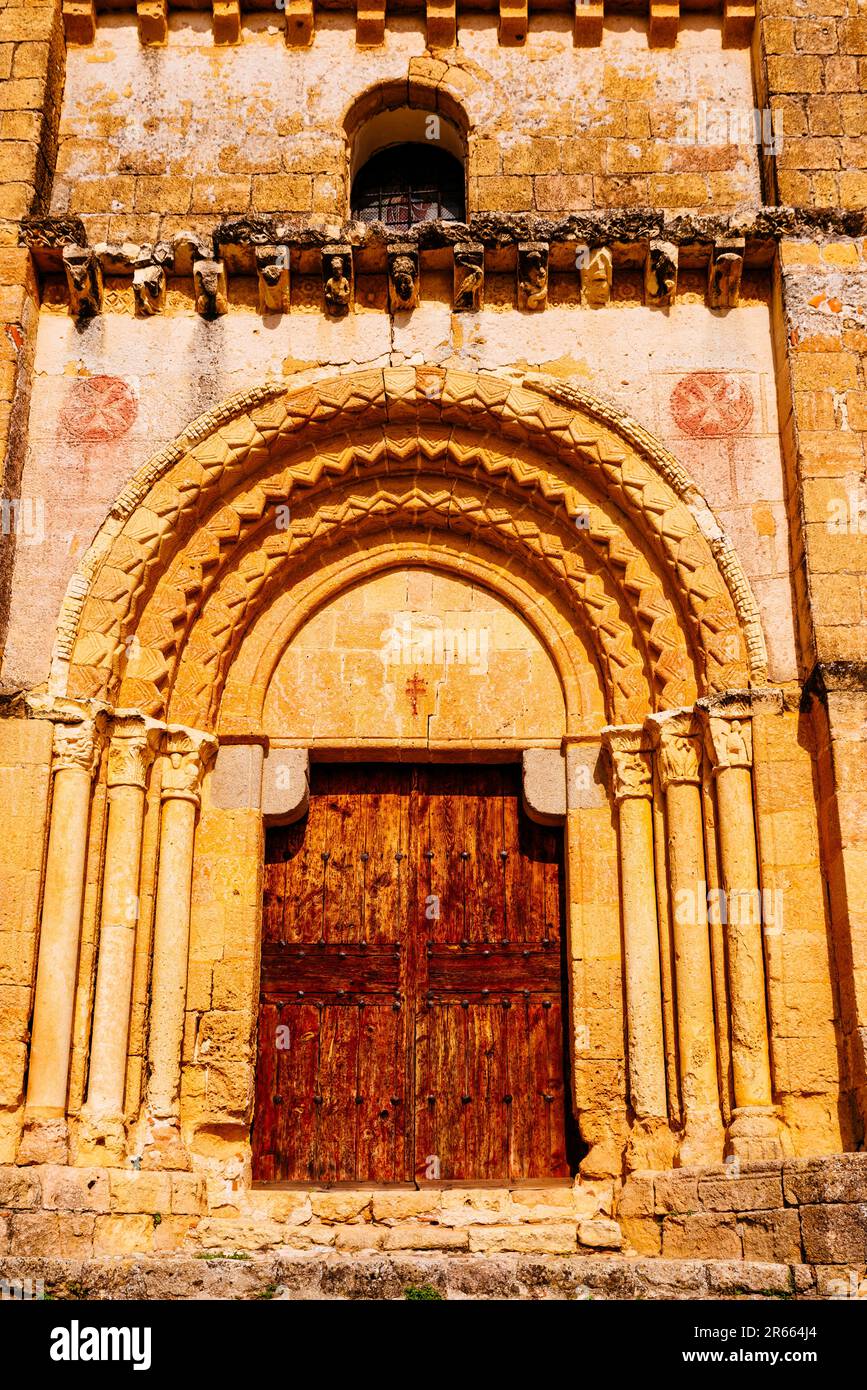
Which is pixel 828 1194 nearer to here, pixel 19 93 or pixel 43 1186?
pixel 43 1186

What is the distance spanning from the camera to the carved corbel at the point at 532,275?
836 cm

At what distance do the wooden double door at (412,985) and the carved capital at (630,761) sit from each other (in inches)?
23.5

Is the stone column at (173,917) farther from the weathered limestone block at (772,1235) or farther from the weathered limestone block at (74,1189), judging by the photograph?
the weathered limestone block at (772,1235)

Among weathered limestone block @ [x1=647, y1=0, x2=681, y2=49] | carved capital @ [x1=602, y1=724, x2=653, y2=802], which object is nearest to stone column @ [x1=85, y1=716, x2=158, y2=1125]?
carved capital @ [x1=602, y1=724, x2=653, y2=802]

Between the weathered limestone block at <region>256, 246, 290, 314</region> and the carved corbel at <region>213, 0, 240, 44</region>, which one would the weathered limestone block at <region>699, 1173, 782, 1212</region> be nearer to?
the weathered limestone block at <region>256, 246, 290, 314</region>

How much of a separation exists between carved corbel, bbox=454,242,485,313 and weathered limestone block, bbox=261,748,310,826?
2713mm

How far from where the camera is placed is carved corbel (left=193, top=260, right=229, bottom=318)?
8.41 meters

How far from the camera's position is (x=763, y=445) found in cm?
827

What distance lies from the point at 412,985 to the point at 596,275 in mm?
4085

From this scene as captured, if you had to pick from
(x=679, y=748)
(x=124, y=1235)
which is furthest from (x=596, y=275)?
(x=124, y=1235)

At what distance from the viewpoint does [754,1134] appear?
23.0ft

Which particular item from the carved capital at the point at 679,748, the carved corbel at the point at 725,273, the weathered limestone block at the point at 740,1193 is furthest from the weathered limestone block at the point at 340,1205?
the carved corbel at the point at 725,273
